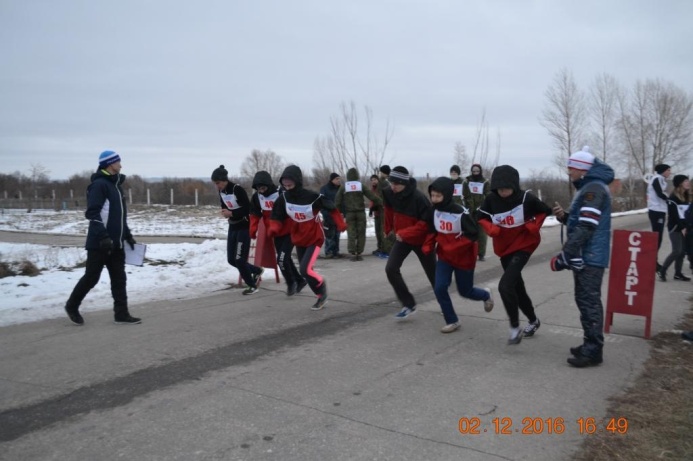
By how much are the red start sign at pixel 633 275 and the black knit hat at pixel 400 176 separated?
251 centimetres

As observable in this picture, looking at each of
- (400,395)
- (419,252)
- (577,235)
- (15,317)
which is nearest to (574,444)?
(400,395)

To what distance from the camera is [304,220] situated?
8.30 m

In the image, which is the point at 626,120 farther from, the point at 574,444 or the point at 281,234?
the point at 574,444

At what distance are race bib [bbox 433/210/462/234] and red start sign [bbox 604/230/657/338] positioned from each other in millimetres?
1772

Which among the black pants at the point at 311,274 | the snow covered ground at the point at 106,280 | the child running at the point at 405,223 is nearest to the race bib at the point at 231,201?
A: the snow covered ground at the point at 106,280

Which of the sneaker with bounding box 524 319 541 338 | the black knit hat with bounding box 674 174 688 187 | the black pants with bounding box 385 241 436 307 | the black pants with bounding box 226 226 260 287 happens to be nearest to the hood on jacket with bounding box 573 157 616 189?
the sneaker with bounding box 524 319 541 338

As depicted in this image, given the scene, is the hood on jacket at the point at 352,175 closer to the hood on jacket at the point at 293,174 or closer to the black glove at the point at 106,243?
the hood on jacket at the point at 293,174

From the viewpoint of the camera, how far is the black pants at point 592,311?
17.7ft

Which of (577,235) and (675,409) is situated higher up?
(577,235)

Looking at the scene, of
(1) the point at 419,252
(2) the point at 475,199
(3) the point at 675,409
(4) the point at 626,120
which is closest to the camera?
(3) the point at 675,409

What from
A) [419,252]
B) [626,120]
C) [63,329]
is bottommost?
[63,329]

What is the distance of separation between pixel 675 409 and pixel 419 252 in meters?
3.54

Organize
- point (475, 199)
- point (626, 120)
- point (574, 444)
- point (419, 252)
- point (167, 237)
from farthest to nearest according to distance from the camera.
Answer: point (626, 120) → point (167, 237) → point (475, 199) → point (419, 252) → point (574, 444)

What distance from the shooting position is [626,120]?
1905 inches
